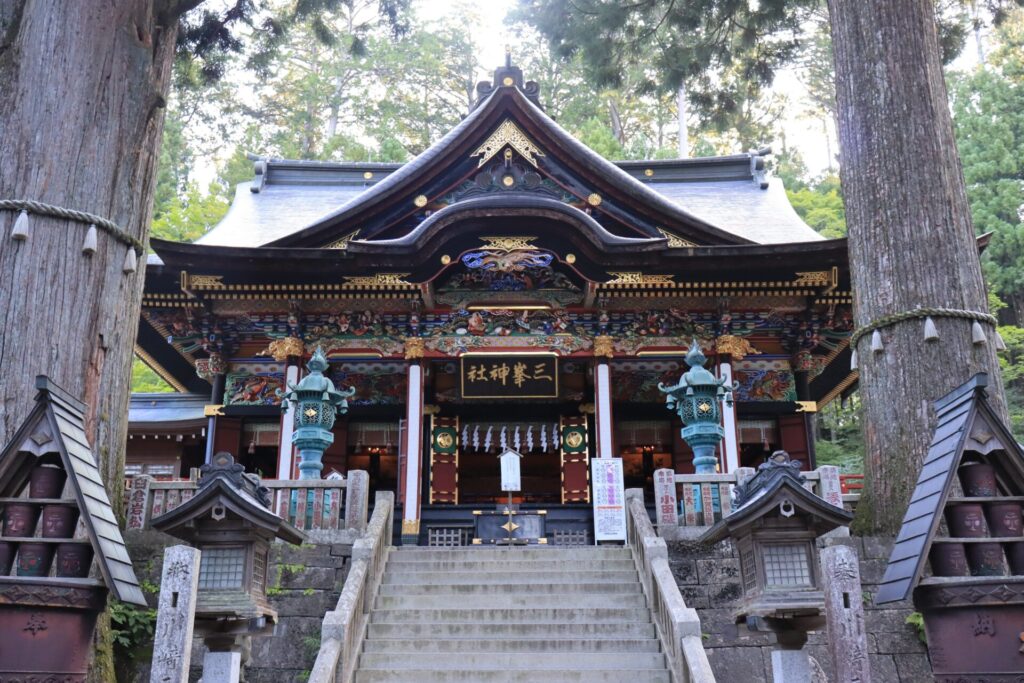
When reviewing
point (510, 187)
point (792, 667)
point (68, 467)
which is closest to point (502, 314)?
point (510, 187)

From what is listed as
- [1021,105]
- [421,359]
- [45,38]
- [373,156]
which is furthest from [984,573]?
[373,156]

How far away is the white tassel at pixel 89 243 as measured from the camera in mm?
6168

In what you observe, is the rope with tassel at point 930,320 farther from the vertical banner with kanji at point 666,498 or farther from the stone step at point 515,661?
the stone step at point 515,661

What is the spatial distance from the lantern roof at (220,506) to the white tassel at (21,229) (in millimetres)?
1946

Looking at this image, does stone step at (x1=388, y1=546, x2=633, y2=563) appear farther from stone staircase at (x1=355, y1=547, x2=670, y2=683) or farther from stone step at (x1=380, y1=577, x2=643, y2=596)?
stone step at (x1=380, y1=577, x2=643, y2=596)

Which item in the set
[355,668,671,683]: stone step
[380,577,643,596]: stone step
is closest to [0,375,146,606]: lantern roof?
[355,668,671,683]: stone step

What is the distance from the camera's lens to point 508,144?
1355 centimetres

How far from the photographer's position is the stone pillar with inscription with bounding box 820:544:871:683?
463 cm

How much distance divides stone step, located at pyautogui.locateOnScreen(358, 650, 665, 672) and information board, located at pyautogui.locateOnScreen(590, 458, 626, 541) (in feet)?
9.66

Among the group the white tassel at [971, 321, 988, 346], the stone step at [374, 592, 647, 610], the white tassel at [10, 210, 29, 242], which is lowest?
the stone step at [374, 592, 647, 610]

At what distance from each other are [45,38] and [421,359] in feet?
24.8

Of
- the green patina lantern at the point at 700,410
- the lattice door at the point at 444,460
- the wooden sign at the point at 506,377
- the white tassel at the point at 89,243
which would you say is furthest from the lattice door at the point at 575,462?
the white tassel at the point at 89,243

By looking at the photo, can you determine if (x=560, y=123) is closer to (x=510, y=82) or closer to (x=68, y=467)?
(x=510, y=82)

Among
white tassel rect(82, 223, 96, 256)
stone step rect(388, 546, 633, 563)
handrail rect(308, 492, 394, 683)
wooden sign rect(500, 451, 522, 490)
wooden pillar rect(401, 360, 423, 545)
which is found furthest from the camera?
wooden pillar rect(401, 360, 423, 545)
